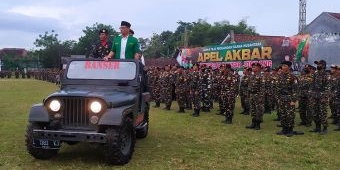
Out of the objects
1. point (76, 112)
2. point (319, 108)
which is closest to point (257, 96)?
point (319, 108)

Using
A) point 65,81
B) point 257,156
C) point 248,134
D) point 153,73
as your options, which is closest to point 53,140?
point 65,81

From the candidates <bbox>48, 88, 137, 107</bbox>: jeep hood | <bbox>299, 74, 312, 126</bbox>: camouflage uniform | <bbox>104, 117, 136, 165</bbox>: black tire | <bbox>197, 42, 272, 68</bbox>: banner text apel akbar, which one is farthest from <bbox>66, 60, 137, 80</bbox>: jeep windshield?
<bbox>197, 42, 272, 68</bbox>: banner text apel akbar

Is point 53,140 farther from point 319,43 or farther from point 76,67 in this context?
point 319,43

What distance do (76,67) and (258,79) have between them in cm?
493

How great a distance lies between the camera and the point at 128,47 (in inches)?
356

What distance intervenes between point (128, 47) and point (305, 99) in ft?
18.6

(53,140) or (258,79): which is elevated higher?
(258,79)

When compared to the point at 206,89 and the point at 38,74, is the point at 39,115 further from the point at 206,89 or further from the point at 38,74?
the point at 38,74

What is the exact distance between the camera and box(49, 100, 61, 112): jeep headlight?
711cm

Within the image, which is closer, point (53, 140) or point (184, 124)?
point (53, 140)

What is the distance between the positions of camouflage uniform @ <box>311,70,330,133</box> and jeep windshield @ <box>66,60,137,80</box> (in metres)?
5.08

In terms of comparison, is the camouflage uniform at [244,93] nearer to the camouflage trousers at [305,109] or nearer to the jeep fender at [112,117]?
the camouflage trousers at [305,109]

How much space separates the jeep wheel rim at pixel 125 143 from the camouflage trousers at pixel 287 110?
4568mm

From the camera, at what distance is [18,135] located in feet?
33.7
